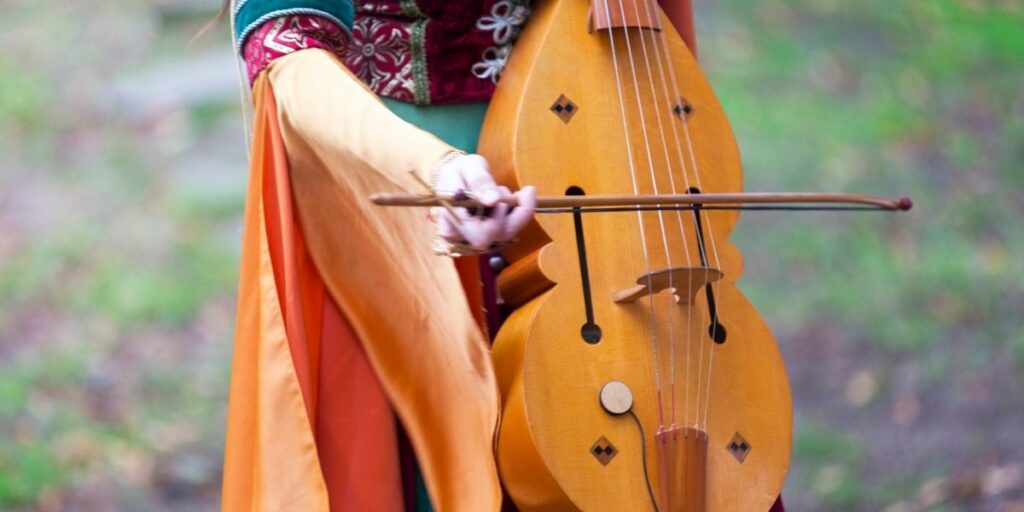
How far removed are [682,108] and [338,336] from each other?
457mm

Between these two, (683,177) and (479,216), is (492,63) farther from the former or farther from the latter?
(479,216)

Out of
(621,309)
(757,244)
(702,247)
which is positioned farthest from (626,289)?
(757,244)

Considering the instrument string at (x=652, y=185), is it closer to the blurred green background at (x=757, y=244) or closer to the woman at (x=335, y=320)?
the woman at (x=335, y=320)

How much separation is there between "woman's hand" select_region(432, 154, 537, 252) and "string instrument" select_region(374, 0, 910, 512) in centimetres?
4

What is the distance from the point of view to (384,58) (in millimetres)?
1502

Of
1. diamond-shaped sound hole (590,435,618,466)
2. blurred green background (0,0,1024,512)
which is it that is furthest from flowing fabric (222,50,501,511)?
blurred green background (0,0,1024,512)

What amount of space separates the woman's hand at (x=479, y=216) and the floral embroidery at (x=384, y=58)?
0.35 metres

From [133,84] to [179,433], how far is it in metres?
0.87

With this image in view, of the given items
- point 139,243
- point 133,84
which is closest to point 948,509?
point 139,243

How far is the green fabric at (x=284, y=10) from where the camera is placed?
4.50ft

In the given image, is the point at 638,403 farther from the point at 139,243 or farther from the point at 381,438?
the point at 139,243

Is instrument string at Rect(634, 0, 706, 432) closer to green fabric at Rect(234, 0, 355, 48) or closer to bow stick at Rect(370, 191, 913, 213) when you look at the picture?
bow stick at Rect(370, 191, 913, 213)

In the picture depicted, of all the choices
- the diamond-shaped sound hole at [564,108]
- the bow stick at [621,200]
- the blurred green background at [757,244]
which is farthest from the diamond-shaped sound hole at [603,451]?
the blurred green background at [757,244]

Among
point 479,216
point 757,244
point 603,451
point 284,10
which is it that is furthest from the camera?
point 757,244
